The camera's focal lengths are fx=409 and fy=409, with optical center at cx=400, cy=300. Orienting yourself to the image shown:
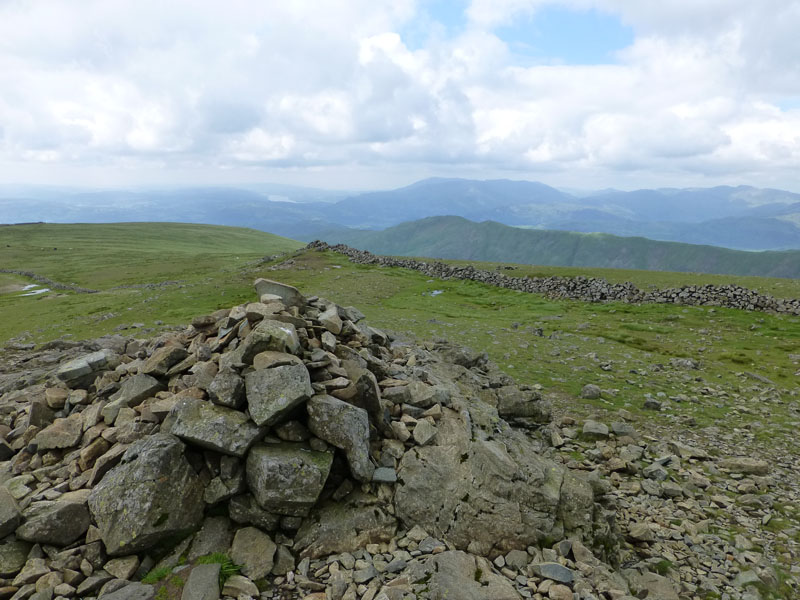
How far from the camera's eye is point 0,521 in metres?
8.40

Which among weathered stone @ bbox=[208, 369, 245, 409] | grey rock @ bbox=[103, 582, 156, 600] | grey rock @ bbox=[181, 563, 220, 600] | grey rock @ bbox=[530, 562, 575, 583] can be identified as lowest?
grey rock @ bbox=[103, 582, 156, 600]

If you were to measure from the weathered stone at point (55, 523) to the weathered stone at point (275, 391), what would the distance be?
3.97 meters

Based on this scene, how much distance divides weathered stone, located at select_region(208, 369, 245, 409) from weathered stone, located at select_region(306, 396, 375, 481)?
1.80 m

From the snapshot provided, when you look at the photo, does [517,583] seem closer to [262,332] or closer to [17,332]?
[262,332]

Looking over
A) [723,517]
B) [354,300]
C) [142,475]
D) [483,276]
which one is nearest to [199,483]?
[142,475]

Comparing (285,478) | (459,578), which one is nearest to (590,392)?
(459,578)

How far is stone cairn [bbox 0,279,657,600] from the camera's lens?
27.2 ft

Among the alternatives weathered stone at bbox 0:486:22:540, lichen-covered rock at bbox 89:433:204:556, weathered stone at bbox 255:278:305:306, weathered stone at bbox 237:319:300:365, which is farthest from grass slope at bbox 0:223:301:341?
lichen-covered rock at bbox 89:433:204:556

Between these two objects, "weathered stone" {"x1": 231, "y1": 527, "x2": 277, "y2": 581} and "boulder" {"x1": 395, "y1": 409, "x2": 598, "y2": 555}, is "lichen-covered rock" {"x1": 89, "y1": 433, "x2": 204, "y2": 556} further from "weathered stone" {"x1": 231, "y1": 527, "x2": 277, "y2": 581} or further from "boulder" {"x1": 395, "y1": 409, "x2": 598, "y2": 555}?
"boulder" {"x1": 395, "y1": 409, "x2": 598, "y2": 555}

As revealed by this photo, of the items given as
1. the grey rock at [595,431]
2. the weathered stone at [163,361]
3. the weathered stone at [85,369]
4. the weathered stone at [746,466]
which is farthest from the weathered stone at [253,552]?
the weathered stone at [746,466]

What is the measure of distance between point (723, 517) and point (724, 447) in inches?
202

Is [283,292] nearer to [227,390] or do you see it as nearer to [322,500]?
[227,390]

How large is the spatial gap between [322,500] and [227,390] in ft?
11.8

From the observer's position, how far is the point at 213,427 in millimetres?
9555
